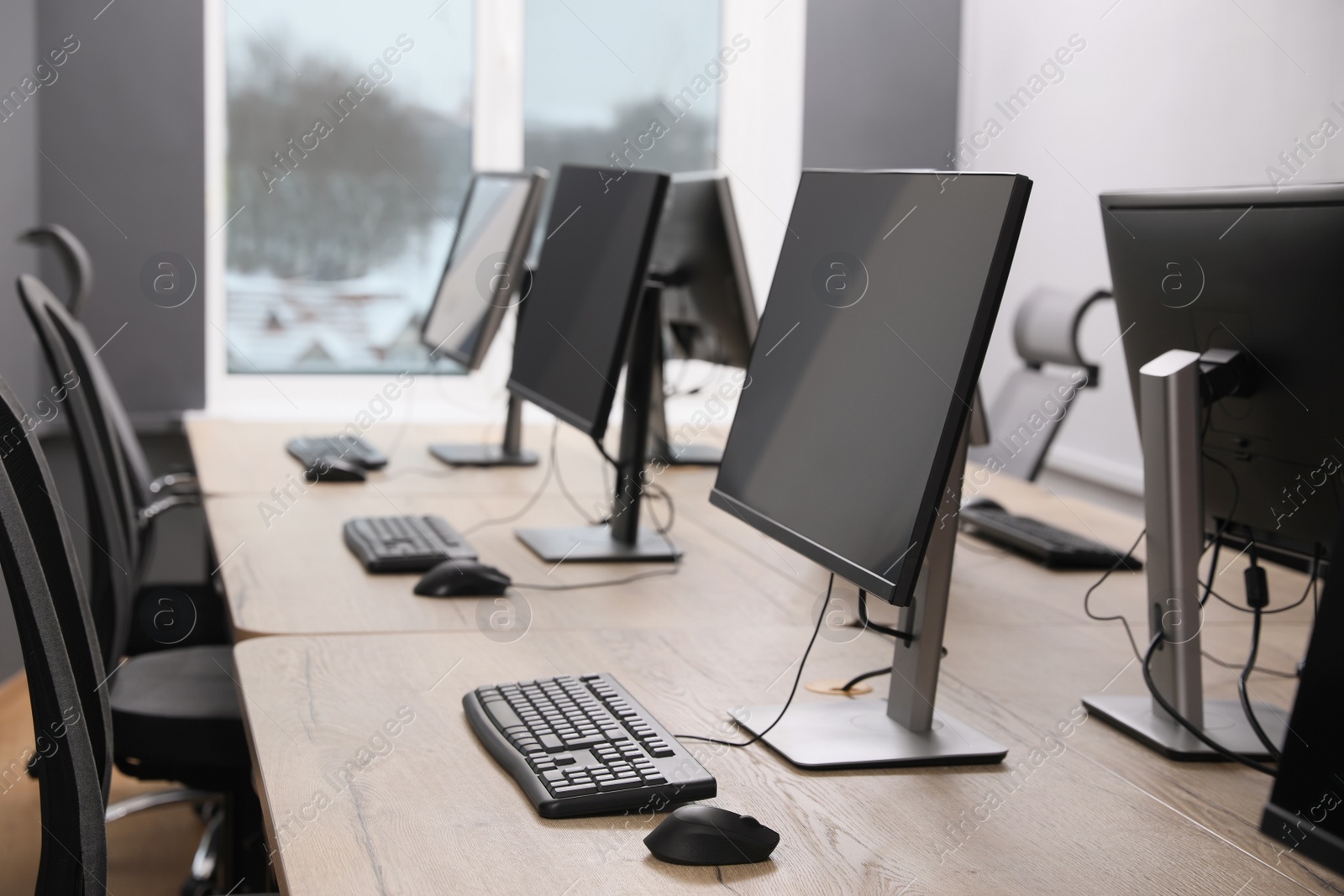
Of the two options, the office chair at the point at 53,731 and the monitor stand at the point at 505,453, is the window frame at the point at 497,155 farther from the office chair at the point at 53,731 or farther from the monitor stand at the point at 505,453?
the office chair at the point at 53,731

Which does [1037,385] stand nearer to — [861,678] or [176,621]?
[861,678]

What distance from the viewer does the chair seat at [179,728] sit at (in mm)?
1693

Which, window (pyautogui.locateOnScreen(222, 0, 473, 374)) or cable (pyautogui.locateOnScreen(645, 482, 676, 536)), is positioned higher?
window (pyautogui.locateOnScreen(222, 0, 473, 374))

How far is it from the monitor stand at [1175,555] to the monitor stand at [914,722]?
0.22 metres

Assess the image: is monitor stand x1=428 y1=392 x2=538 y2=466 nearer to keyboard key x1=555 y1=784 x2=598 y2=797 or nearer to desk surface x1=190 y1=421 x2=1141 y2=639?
desk surface x1=190 y1=421 x2=1141 y2=639

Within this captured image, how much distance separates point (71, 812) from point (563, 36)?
375cm

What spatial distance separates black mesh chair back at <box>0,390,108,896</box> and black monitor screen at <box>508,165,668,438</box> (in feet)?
2.98

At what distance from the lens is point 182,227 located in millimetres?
3680

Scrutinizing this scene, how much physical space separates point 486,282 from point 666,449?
0.56 metres

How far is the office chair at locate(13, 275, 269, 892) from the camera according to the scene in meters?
1.70

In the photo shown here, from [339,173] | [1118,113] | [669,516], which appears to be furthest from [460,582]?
[1118,113]

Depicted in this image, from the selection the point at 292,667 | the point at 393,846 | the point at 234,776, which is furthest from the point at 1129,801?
the point at 234,776

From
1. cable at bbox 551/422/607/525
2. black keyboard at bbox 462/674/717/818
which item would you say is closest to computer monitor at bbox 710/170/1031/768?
black keyboard at bbox 462/674/717/818

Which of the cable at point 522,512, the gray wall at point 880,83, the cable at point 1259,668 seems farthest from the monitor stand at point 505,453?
the gray wall at point 880,83
